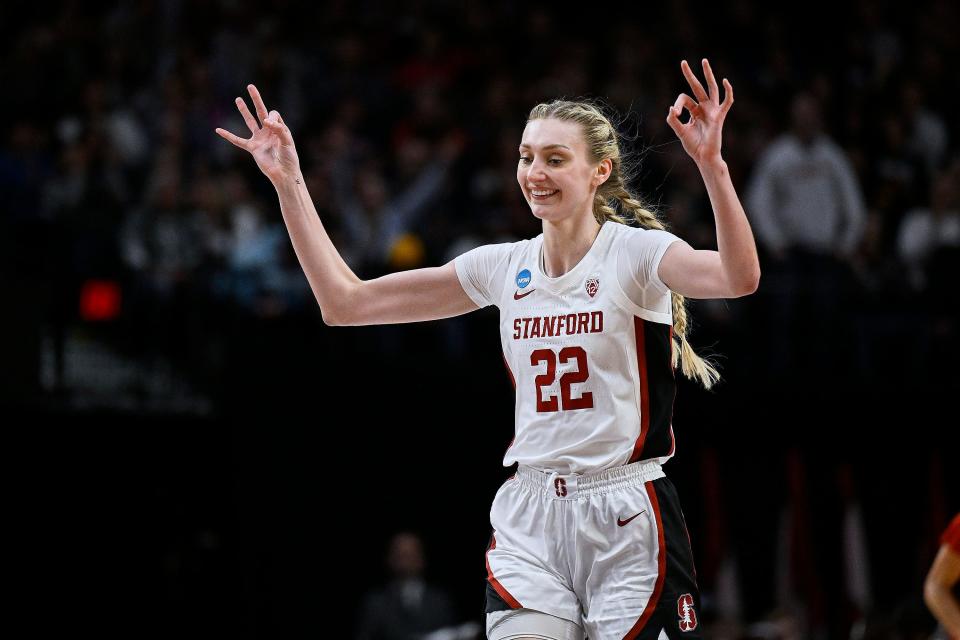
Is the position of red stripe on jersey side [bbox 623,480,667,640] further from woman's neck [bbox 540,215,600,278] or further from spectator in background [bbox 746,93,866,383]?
spectator in background [bbox 746,93,866,383]

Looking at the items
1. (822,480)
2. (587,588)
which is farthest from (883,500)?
(587,588)

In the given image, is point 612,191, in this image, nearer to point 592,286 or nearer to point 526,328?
point 592,286

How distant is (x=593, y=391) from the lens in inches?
177

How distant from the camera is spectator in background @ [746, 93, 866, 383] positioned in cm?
1075

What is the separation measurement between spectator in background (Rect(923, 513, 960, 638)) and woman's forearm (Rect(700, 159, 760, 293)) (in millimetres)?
2813

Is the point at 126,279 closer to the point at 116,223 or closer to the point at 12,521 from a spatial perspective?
the point at 116,223

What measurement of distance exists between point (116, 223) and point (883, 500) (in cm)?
647

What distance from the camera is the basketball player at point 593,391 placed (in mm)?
4348

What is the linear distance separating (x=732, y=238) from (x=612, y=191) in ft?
2.99

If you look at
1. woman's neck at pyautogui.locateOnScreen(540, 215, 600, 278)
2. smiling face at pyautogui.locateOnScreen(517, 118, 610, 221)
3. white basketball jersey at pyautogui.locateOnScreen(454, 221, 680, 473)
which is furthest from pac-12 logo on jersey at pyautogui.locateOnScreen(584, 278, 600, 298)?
smiling face at pyautogui.locateOnScreen(517, 118, 610, 221)

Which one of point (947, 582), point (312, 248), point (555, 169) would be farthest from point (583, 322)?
point (947, 582)

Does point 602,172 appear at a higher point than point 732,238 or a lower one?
higher

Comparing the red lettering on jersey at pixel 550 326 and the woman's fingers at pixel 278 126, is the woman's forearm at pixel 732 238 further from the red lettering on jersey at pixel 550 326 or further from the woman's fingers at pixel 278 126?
the woman's fingers at pixel 278 126

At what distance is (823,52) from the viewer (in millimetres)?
14266
